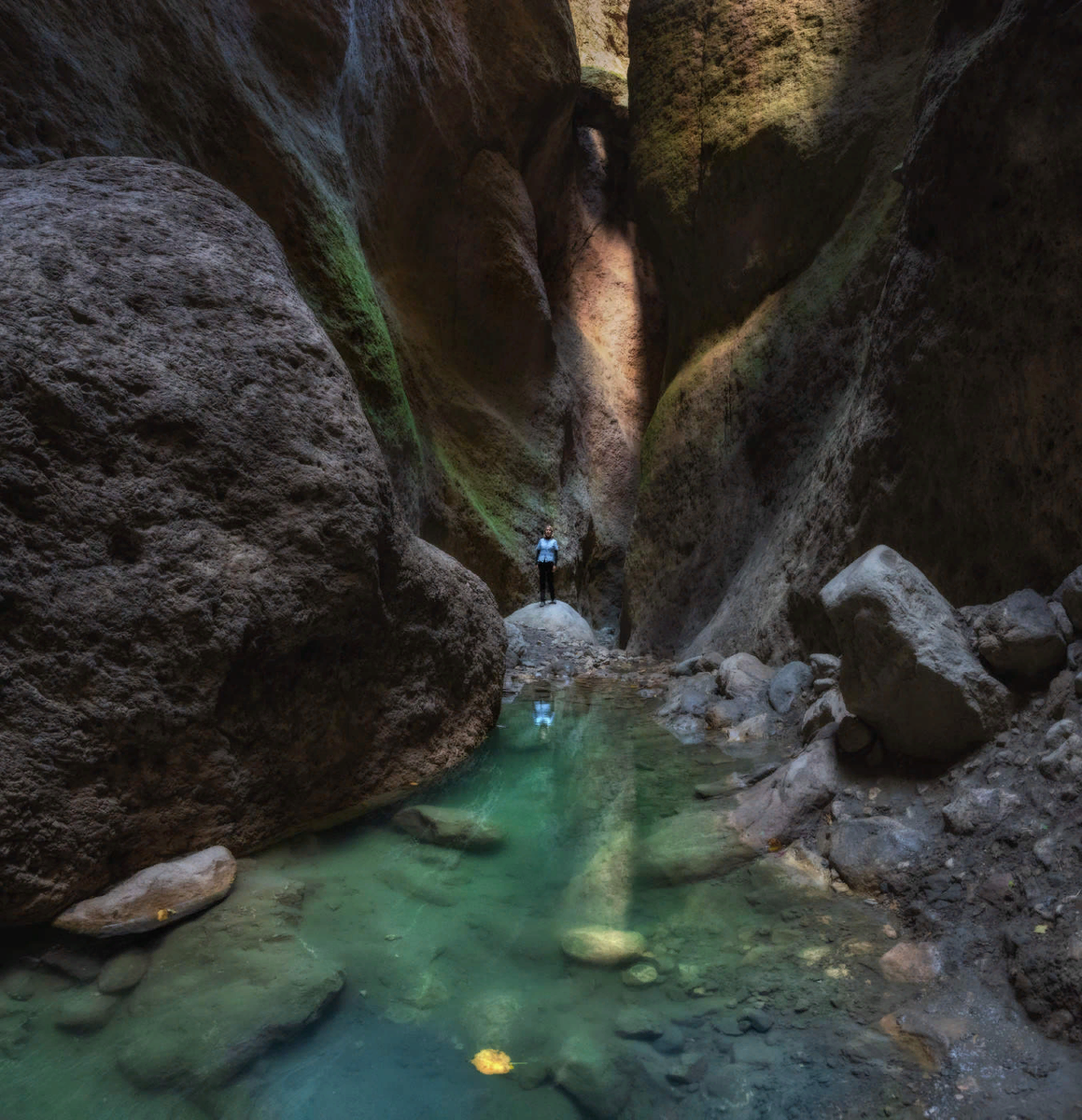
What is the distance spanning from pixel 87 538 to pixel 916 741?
3.26 m

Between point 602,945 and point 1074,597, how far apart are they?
213cm

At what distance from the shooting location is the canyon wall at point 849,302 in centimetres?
368

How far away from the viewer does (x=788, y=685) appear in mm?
5156

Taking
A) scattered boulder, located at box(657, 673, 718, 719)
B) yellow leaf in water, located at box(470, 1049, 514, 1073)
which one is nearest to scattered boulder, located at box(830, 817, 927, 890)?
yellow leaf in water, located at box(470, 1049, 514, 1073)

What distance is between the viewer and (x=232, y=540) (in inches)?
134

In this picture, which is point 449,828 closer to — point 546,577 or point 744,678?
point 744,678

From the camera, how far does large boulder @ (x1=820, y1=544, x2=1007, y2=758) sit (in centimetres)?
297

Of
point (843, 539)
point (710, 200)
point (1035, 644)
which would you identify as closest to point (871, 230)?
point (710, 200)

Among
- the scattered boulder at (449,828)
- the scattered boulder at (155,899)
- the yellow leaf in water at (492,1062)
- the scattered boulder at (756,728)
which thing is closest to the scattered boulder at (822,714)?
the scattered boulder at (756,728)

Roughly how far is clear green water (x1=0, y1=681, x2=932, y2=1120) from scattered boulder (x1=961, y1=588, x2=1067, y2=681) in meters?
1.14

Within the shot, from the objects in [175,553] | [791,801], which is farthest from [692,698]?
[175,553]

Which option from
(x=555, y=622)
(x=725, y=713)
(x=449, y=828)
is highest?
(x=449, y=828)

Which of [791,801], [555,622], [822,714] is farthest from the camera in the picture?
[555,622]

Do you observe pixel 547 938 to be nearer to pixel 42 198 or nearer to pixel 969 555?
pixel 969 555
